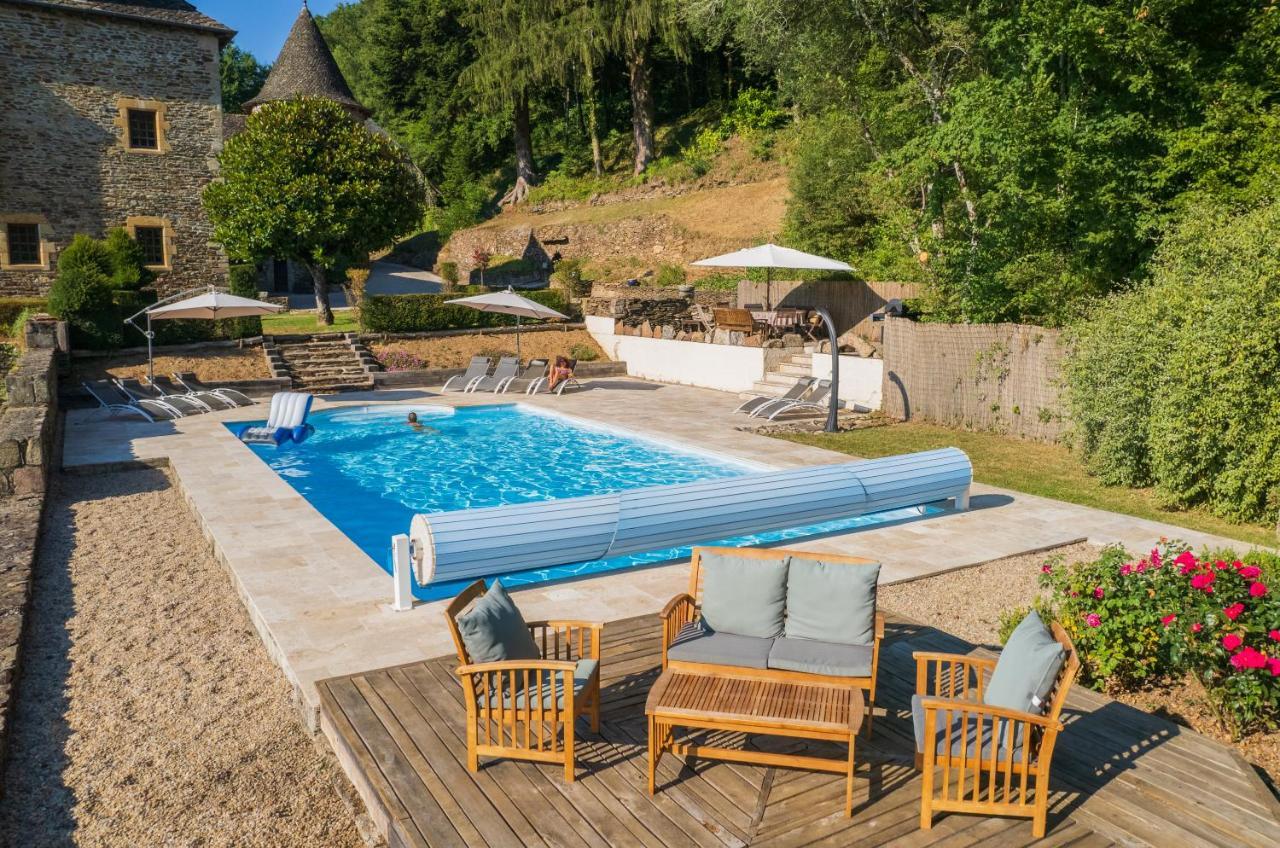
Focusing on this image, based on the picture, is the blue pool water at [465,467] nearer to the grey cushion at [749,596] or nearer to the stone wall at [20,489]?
the stone wall at [20,489]

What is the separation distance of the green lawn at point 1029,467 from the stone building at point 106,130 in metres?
22.7

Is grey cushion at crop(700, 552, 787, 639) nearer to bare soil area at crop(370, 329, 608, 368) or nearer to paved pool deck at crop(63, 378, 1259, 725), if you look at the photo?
paved pool deck at crop(63, 378, 1259, 725)

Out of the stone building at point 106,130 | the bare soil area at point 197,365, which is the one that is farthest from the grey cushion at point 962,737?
the stone building at point 106,130

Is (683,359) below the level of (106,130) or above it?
below

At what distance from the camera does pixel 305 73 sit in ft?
120

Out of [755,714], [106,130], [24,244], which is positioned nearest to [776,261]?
[755,714]

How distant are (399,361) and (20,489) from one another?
12963 mm

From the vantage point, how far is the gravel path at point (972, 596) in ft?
23.4

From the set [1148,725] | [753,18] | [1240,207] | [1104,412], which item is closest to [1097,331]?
[1104,412]

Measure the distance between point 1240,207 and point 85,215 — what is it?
29242mm

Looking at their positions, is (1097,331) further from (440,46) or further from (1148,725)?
(440,46)

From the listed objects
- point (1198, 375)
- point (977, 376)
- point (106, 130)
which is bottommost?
point (977, 376)

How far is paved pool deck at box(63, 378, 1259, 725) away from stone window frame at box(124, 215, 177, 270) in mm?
14068

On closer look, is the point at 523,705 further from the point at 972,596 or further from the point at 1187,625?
the point at 972,596
